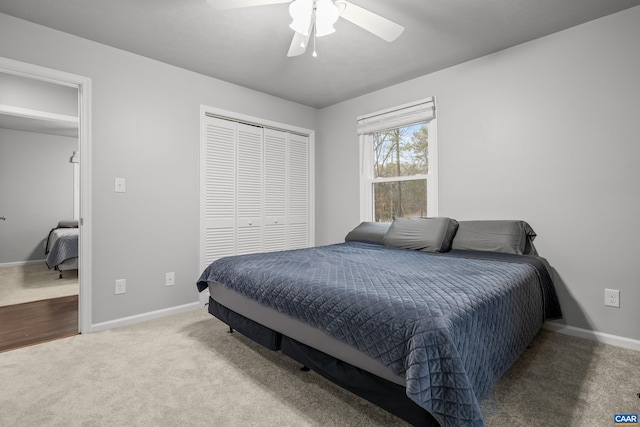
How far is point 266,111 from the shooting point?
3846mm

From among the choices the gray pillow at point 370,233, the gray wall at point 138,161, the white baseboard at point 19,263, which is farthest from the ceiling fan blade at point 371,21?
the white baseboard at point 19,263

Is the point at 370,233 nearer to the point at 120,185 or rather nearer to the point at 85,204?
the point at 120,185

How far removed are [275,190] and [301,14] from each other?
2.38 m

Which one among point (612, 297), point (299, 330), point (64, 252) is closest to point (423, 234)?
point (612, 297)

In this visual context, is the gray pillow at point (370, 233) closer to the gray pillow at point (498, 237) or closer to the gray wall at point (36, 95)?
the gray pillow at point (498, 237)

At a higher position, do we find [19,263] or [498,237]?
[498,237]

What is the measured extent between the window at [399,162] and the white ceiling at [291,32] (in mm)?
462

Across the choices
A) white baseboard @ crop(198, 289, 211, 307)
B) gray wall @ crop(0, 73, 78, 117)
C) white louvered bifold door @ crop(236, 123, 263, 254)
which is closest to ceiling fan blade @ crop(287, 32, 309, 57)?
white louvered bifold door @ crop(236, 123, 263, 254)

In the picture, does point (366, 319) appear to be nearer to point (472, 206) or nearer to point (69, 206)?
point (472, 206)

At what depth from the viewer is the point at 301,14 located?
5.92 ft

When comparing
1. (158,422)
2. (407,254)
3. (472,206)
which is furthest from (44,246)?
(472,206)

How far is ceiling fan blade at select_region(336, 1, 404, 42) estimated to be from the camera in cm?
187

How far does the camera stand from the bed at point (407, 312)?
1.14 m

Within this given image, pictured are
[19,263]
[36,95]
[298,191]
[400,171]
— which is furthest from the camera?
[19,263]
